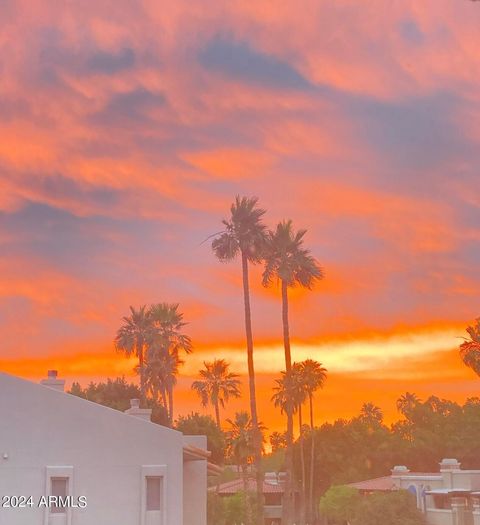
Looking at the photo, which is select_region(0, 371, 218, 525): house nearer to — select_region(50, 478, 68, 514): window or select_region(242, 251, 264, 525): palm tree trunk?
select_region(50, 478, 68, 514): window

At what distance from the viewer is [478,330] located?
62.3 metres

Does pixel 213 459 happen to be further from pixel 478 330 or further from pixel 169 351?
pixel 478 330

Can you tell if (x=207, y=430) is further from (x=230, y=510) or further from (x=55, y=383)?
(x=55, y=383)

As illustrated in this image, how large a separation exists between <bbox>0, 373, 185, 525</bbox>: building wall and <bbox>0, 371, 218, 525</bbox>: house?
1.3 inches

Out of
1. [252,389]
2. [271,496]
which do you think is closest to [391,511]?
[252,389]

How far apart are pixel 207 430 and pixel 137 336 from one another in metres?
11.3

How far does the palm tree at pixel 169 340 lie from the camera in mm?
81875

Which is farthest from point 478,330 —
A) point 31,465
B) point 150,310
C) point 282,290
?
point 31,465

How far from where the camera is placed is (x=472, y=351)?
61750 millimetres

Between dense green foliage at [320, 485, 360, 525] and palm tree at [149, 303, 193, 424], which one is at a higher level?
palm tree at [149, 303, 193, 424]

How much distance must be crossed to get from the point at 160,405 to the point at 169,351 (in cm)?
685

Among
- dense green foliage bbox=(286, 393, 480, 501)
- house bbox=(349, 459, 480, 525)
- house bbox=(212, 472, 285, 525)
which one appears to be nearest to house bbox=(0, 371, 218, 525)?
house bbox=(349, 459, 480, 525)

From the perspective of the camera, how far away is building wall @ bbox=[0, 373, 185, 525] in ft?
94.2

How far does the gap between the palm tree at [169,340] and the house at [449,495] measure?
25.3m
